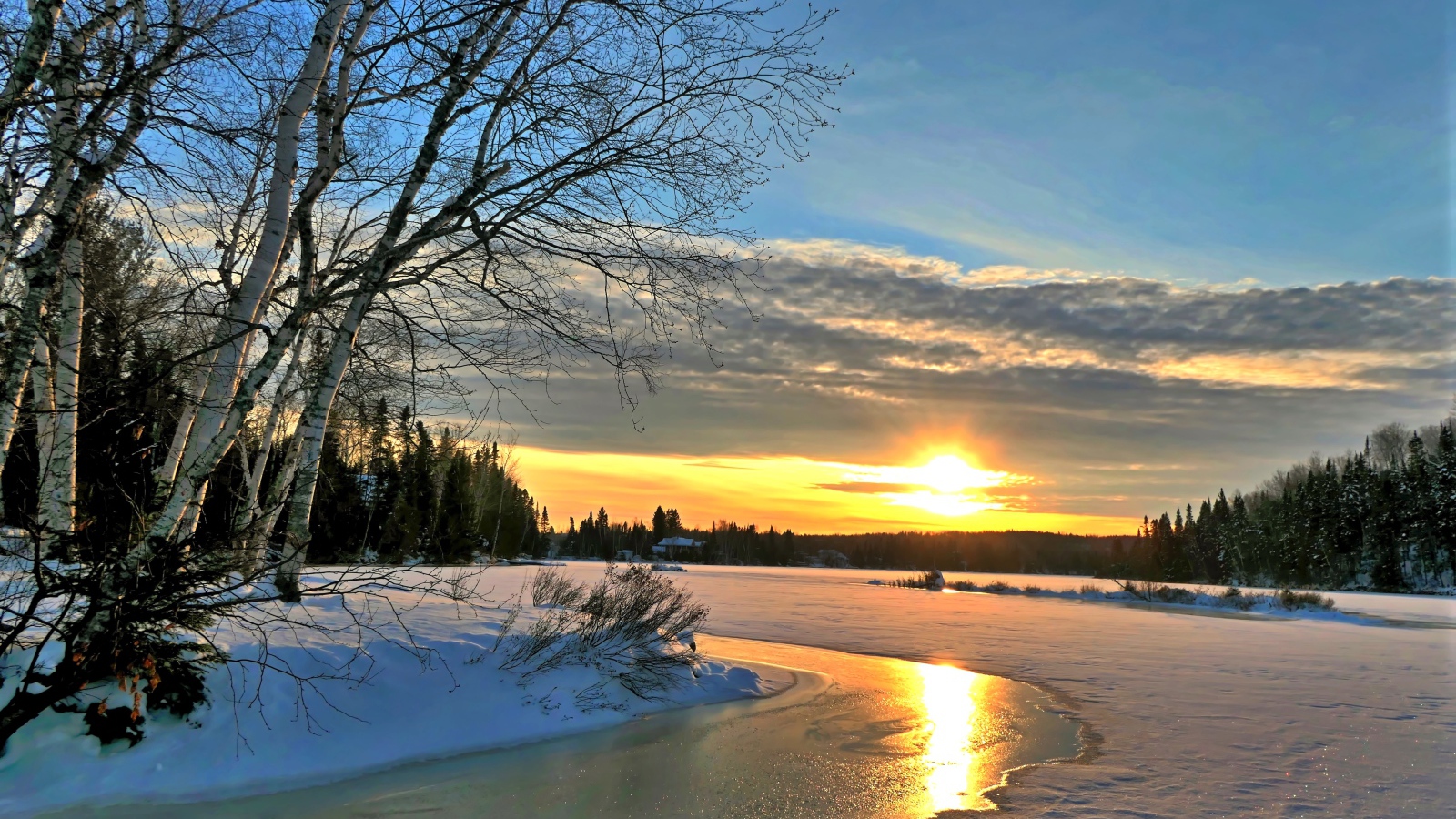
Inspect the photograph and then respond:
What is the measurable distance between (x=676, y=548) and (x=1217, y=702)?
137 m

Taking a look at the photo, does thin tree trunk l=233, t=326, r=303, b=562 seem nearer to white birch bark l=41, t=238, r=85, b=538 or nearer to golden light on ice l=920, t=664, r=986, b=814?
white birch bark l=41, t=238, r=85, b=538

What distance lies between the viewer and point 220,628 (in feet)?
25.4

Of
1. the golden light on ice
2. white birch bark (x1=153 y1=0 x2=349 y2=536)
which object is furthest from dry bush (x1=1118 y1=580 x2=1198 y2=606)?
white birch bark (x1=153 y1=0 x2=349 y2=536)

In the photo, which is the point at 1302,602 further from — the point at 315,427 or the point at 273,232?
the point at 273,232

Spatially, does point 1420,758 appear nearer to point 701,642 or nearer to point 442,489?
point 701,642

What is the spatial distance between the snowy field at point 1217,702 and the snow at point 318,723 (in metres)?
5.19

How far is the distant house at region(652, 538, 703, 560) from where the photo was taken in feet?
467

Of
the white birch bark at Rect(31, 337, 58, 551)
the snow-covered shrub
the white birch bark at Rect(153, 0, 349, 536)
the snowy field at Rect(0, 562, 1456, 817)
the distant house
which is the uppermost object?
the white birch bark at Rect(153, 0, 349, 536)

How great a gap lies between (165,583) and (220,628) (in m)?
3.67

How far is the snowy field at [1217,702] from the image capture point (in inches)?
262

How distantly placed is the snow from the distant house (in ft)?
437

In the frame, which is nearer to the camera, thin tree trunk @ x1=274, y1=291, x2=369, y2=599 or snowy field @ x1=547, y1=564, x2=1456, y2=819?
snowy field @ x1=547, y1=564, x2=1456, y2=819

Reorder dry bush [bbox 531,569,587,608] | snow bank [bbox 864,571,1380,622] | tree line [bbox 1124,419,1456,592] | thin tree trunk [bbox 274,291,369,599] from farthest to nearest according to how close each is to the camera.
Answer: tree line [bbox 1124,419,1456,592], snow bank [bbox 864,571,1380,622], dry bush [bbox 531,569,587,608], thin tree trunk [bbox 274,291,369,599]

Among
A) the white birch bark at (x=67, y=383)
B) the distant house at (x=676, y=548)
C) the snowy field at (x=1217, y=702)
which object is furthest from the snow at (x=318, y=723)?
the distant house at (x=676, y=548)
